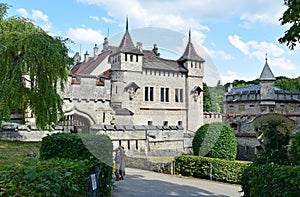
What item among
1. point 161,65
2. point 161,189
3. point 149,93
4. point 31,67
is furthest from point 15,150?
point 161,65

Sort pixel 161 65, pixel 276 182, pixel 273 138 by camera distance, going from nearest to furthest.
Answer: pixel 276 182 < pixel 273 138 < pixel 161 65

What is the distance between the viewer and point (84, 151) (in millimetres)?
6914

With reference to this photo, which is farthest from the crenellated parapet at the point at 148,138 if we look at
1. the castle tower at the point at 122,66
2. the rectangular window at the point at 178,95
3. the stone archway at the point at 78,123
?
the rectangular window at the point at 178,95

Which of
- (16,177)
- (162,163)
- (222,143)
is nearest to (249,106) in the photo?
(222,143)

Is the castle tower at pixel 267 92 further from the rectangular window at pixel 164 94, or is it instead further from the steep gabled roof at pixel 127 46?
the steep gabled roof at pixel 127 46

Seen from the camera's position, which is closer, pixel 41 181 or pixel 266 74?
pixel 41 181

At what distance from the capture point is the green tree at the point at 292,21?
29.8 feet

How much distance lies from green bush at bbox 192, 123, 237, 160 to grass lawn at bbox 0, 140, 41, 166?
9087 mm

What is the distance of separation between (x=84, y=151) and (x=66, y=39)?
7.14m

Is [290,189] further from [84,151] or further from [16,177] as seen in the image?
[84,151]

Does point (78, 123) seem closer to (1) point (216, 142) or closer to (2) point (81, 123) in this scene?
(2) point (81, 123)

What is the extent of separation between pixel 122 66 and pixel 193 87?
8.28 meters

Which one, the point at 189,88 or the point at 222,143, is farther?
the point at 189,88

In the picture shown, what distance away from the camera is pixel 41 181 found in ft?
12.0
